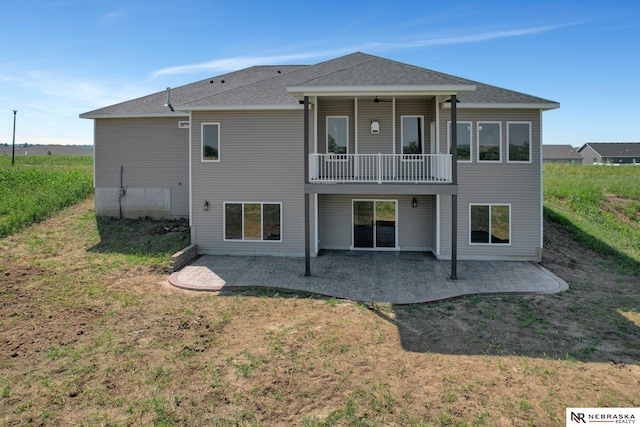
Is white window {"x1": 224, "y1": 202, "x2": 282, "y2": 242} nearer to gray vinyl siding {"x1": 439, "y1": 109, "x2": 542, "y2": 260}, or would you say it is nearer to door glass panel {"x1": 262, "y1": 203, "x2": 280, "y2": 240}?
door glass panel {"x1": 262, "y1": 203, "x2": 280, "y2": 240}

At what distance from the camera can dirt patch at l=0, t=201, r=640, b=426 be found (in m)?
5.10

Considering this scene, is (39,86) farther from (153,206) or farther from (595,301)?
(595,301)

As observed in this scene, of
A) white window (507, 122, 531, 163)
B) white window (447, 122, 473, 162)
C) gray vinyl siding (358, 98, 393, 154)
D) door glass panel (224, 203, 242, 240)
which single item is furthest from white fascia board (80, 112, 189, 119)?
white window (507, 122, 531, 163)

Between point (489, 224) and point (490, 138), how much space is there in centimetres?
295

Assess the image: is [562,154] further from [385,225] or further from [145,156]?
[145,156]

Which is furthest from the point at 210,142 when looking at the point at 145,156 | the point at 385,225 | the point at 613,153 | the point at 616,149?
the point at 616,149

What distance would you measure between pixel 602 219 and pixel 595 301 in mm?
10851

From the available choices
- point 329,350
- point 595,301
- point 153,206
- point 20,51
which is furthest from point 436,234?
point 20,51

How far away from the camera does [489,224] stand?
1316 cm

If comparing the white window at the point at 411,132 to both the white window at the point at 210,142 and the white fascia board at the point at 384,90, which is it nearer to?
the white fascia board at the point at 384,90

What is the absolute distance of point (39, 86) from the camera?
21359mm

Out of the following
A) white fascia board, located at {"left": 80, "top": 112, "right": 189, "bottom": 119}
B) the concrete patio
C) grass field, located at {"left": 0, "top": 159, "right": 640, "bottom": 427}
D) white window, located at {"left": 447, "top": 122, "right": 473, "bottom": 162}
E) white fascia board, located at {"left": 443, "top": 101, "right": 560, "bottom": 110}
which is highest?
white fascia board, located at {"left": 80, "top": 112, "right": 189, "bottom": 119}

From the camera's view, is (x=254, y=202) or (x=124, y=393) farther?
(x=254, y=202)

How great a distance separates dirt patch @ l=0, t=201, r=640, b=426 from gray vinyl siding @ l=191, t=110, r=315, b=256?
141 inches
